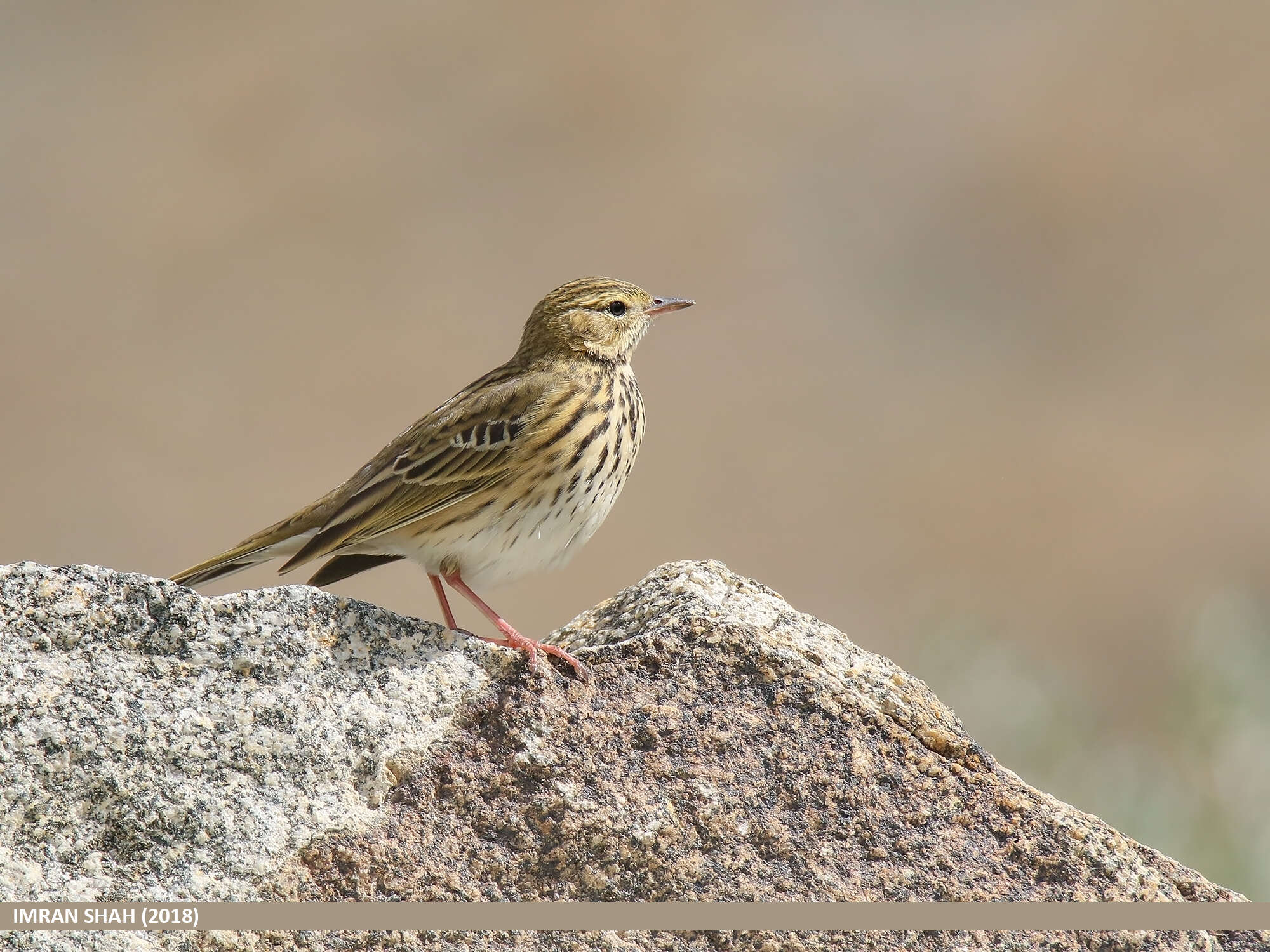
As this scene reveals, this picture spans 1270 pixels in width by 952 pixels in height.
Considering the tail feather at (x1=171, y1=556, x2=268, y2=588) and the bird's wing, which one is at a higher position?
the bird's wing

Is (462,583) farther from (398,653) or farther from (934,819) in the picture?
(934,819)

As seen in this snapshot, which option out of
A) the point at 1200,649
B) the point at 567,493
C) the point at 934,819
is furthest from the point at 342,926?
the point at 1200,649

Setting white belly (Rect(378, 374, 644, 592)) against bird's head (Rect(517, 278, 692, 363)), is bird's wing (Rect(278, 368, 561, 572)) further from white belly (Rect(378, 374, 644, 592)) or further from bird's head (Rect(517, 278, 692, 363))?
bird's head (Rect(517, 278, 692, 363))

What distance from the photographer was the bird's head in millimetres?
6371

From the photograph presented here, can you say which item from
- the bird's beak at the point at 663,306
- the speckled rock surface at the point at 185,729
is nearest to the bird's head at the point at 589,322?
the bird's beak at the point at 663,306

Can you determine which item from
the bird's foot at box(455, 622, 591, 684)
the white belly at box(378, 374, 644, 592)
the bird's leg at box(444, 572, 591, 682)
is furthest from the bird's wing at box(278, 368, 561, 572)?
the bird's foot at box(455, 622, 591, 684)

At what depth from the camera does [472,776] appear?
4.17m

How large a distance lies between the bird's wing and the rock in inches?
43.1

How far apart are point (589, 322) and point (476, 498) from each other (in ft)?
3.94

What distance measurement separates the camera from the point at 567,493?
222 inches

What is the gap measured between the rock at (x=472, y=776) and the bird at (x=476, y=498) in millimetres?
1053

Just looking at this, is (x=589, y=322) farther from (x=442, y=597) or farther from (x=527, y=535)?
(x=442, y=597)

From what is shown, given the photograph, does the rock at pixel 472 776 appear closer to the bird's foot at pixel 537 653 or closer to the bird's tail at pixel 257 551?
the bird's foot at pixel 537 653

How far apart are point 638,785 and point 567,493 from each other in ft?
5.43
